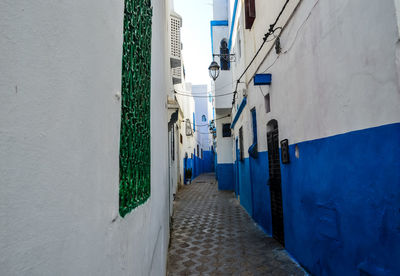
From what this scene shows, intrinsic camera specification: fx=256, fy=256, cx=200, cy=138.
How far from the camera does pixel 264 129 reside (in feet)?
19.2

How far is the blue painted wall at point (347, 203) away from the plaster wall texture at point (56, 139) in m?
2.25

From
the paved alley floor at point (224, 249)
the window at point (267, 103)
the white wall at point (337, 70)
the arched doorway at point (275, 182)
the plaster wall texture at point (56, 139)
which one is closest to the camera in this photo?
the plaster wall texture at point (56, 139)

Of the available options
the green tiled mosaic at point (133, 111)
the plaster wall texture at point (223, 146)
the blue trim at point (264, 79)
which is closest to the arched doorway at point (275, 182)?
the blue trim at point (264, 79)

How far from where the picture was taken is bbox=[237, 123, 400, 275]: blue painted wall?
2.19m

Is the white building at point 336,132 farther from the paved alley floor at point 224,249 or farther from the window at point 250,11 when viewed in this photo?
the window at point 250,11

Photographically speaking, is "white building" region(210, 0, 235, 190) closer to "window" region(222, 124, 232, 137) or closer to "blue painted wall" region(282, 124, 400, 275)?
"window" region(222, 124, 232, 137)

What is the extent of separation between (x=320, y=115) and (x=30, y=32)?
3.34 meters

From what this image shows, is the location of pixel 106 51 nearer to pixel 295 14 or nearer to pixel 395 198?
pixel 395 198

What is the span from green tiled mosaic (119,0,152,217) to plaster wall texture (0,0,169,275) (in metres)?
0.26

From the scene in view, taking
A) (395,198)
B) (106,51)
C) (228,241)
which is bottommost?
(228,241)

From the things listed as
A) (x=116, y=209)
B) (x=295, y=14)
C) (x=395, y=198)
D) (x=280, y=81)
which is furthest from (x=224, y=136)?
(x=116, y=209)

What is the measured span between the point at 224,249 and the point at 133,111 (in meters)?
4.20

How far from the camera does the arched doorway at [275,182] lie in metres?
5.04

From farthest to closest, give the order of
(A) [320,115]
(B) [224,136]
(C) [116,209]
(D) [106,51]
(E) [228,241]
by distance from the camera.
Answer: (B) [224,136]
(E) [228,241]
(A) [320,115]
(C) [116,209]
(D) [106,51]
